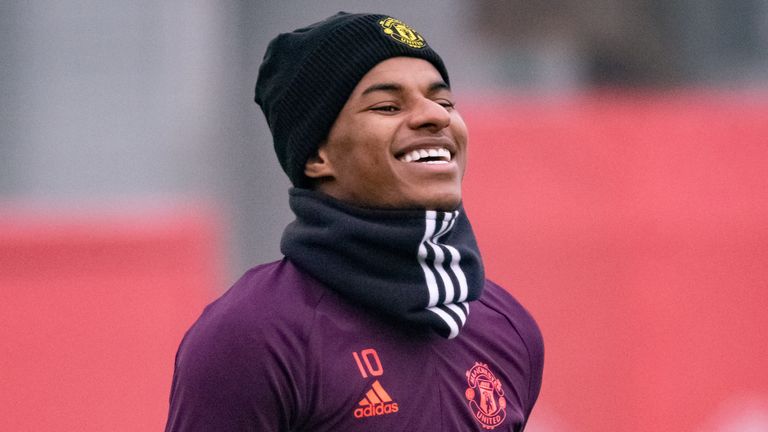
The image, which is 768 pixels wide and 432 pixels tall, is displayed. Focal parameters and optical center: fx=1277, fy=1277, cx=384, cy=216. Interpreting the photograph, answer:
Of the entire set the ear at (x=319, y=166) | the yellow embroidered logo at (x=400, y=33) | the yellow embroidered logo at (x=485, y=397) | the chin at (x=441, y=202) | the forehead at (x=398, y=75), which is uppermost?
the yellow embroidered logo at (x=400, y=33)

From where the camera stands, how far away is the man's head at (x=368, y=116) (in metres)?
1.89

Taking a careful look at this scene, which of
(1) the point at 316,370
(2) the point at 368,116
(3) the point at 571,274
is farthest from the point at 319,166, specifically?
(3) the point at 571,274

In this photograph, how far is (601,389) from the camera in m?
4.69

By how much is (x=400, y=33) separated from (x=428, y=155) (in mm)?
205

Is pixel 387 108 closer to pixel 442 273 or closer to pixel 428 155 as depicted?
pixel 428 155

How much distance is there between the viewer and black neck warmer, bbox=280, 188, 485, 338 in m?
1.84

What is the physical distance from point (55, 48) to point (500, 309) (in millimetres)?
4355

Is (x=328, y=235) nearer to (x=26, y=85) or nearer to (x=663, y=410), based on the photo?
(x=663, y=410)

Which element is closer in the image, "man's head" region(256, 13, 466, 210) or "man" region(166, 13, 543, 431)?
"man" region(166, 13, 543, 431)

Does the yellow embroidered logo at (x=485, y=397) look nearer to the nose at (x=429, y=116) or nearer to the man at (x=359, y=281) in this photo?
the man at (x=359, y=281)

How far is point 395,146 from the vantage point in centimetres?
190

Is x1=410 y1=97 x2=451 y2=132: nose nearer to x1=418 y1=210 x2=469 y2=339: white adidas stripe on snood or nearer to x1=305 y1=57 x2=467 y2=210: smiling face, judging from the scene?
x1=305 y1=57 x2=467 y2=210: smiling face

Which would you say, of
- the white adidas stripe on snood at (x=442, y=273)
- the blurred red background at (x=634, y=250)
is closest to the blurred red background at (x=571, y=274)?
the blurred red background at (x=634, y=250)

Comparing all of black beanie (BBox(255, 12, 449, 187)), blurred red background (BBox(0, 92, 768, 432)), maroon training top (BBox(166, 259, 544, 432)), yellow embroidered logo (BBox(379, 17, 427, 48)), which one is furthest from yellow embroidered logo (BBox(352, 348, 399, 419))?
blurred red background (BBox(0, 92, 768, 432))
